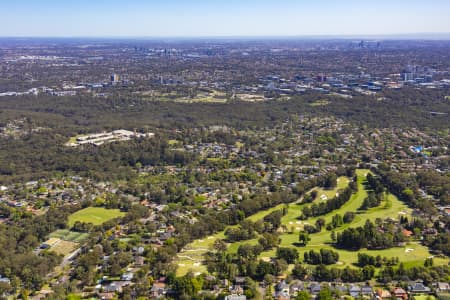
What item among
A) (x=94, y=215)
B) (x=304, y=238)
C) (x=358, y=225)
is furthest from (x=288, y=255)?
(x=94, y=215)

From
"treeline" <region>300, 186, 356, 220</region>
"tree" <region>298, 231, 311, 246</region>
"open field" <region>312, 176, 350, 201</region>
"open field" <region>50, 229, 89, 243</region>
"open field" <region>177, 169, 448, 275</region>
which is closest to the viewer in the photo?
"open field" <region>177, 169, 448, 275</region>

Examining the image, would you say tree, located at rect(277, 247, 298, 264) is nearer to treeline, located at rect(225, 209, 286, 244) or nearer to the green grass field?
treeline, located at rect(225, 209, 286, 244)

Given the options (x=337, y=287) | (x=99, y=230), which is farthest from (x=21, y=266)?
(x=337, y=287)

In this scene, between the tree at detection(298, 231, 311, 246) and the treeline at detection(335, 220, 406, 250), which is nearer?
the treeline at detection(335, 220, 406, 250)

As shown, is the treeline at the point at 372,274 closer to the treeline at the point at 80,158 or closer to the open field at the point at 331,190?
the open field at the point at 331,190

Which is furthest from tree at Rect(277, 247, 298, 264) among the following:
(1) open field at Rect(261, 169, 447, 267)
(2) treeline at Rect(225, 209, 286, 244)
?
(2) treeline at Rect(225, 209, 286, 244)

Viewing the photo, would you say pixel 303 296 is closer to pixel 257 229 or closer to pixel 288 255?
pixel 288 255

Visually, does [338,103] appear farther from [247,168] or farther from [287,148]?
[247,168]
